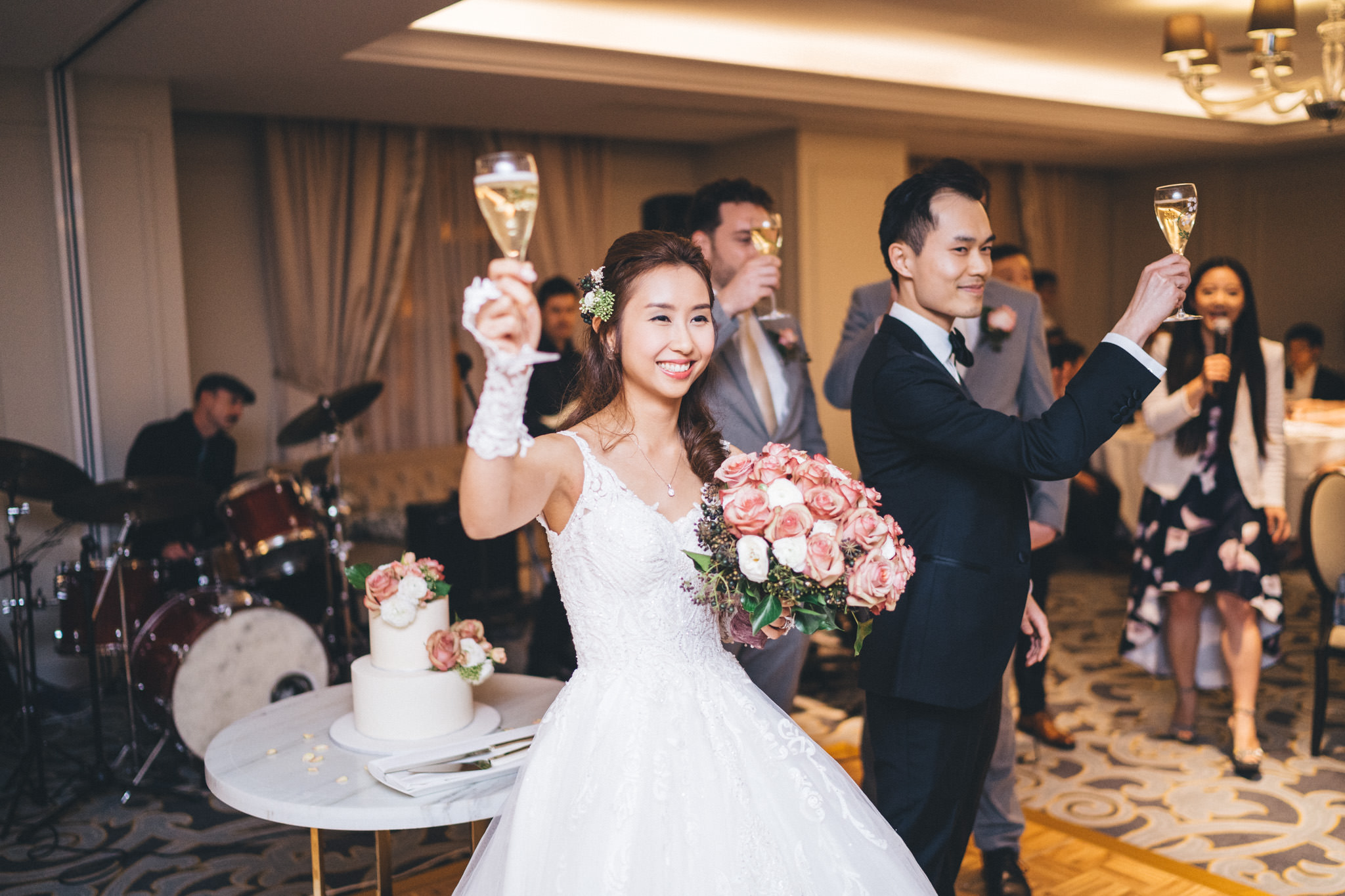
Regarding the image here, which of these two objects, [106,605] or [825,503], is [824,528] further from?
[106,605]

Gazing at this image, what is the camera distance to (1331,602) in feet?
13.5

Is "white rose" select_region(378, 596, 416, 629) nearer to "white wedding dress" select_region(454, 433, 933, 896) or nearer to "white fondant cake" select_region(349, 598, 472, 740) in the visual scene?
"white fondant cake" select_region(349, 598, 472, 740)

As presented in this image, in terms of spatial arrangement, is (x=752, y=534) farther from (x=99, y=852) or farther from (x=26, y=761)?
(x=26, y=761)

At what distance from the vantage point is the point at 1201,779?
3898 mm

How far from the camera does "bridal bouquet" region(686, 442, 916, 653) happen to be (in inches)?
64.9

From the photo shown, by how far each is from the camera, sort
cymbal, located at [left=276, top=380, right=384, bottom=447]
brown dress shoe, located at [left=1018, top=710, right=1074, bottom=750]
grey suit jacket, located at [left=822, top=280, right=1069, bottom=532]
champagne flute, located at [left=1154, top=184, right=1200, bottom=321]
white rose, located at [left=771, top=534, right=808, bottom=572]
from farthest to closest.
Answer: cymbal, located at [left=276, top=380, right=384, bottom=447]
brown dress shoe, located at [left=1018, top=710, right=1074, bottom=750]
grey suit jacket, located at [left=822, top=280, right=1069, bottom=532]
champagne flute, located at [left=1154, top=184, right=1200, bottom=321]
white rose, located at [left=771, top=534, right=808, bottom=572]

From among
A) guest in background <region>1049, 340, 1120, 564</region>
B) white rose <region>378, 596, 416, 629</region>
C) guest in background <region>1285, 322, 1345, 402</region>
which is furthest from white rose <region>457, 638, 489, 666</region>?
guest in background <region>1285, 322, 1345, 402</region>

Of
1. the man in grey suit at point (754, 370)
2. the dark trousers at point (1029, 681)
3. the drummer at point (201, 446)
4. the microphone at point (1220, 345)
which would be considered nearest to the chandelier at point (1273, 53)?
the microphone at point (1220, 345)

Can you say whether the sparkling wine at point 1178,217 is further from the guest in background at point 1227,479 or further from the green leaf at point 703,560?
the guest in background at point 1227,479

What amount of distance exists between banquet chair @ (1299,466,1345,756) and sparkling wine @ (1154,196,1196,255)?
2572 mm

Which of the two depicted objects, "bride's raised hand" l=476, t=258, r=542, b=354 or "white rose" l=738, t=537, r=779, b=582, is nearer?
"bride's raised hand" l=476, t=258, r=542, b=354

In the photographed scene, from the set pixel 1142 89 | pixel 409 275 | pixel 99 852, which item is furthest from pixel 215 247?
pixel 1142 89

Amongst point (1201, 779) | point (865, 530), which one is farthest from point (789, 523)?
point (1201, 779)

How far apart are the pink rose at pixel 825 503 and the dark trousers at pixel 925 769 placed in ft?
2.23
